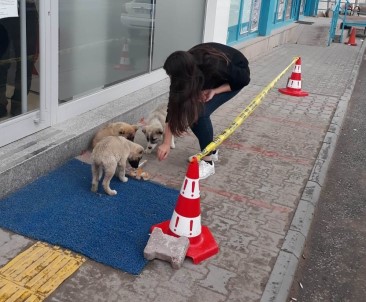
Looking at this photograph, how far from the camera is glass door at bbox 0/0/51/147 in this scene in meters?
4.32

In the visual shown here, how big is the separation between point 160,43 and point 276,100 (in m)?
2.49

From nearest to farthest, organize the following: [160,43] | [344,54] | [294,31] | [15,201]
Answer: [15,201] < [160,43] < [344,54] < [294,31]

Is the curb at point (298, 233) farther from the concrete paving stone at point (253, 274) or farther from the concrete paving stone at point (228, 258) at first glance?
the concrete paving stone at point (228, 258)

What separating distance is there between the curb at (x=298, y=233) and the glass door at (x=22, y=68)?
9.05ft

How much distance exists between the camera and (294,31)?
18172 mm

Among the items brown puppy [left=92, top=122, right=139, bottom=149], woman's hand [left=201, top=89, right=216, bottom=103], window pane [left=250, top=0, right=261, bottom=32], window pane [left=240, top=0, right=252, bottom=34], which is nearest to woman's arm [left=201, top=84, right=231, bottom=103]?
woman's hand [left=201, top=89, right=216, bottom=103]

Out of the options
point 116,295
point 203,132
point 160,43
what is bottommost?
point 116,295

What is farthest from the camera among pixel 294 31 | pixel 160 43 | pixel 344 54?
pixel 294 31

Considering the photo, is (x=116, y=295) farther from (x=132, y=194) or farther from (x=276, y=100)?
(x=276, y=100)

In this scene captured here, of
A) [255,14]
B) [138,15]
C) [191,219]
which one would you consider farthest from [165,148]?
[255,14]

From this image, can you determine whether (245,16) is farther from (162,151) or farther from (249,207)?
(162,151)

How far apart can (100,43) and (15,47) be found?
174 centimetres

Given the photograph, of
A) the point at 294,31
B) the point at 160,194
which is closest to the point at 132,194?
the point at 160,194

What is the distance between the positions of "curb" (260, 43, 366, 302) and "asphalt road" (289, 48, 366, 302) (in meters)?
0.11
